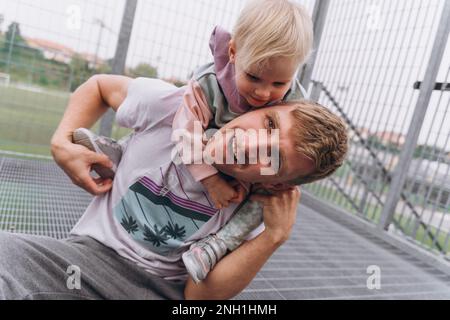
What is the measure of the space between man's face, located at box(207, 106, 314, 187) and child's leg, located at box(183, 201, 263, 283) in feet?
0.33

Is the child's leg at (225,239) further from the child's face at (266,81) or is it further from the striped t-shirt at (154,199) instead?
the child's face at (266,81)

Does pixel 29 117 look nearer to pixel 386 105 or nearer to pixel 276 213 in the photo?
pixel 276 213

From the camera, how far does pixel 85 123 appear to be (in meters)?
0.81

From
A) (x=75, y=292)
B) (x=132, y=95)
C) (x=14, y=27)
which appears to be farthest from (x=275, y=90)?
(x=14, y=27)

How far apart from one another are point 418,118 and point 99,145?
2163 mm

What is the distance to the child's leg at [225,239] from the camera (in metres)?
0.68

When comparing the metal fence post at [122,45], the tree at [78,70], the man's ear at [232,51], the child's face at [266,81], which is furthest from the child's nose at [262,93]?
the tree at [78,70]

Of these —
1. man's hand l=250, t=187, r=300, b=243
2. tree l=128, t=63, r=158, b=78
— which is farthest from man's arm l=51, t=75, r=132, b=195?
tree l=128, t=63, r=158, b=78

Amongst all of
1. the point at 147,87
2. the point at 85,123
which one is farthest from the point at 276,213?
the point at 85,123

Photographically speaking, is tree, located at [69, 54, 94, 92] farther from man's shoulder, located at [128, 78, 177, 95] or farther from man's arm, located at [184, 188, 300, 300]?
man's arm, located at [184, 188, 300, 300]

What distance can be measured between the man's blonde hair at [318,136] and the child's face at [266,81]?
0.16 ft

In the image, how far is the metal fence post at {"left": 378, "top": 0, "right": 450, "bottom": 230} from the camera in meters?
2.10

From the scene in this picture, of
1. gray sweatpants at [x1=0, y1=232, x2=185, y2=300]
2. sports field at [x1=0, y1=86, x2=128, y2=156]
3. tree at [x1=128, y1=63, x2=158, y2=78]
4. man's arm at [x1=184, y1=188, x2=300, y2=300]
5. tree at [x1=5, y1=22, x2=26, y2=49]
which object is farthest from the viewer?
tree at [x1=128, y1=63, x2=158, y2=78]
